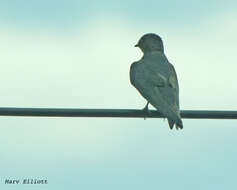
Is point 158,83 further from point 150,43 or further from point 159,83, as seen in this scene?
point 150,43

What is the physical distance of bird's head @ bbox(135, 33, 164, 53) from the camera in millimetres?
14436

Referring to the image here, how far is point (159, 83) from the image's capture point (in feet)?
39.5

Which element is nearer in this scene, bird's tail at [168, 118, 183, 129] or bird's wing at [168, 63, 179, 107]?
bird's tail at [168, 118, 183, 129]

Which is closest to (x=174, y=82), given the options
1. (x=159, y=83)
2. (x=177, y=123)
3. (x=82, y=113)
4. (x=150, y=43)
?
(x=159, y=83)

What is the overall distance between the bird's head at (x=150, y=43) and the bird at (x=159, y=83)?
36 centimetres

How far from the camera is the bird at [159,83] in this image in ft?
35.8

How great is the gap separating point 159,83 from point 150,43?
2.74 meters

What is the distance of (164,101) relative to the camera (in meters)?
11.4

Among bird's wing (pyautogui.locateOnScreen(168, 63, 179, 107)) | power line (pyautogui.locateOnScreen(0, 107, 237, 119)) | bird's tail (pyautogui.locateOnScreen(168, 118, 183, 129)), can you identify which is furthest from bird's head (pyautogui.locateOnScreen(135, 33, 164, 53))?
power line (pyautogui.locateOnScreen(0, 107, 237, 119))

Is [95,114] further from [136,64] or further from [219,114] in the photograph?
[136,64]

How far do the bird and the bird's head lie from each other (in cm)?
36

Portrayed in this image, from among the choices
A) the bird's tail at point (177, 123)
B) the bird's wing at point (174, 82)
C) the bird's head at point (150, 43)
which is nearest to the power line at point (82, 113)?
the bird's tail at point (177, 123)

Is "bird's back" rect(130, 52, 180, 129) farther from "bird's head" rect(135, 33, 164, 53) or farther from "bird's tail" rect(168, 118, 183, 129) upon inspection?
"bird's head" rect(135, 33, 164, 53)

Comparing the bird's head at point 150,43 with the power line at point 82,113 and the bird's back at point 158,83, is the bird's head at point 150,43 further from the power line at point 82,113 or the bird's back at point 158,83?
the power line at point 82,113
